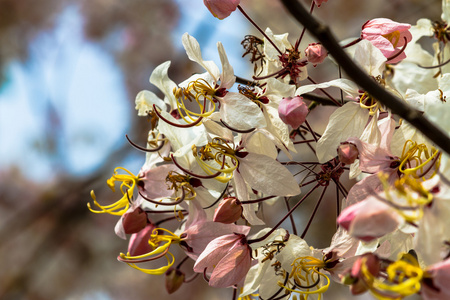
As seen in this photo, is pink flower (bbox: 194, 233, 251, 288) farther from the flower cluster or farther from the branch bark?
the branch bark

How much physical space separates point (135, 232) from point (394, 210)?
39 cm

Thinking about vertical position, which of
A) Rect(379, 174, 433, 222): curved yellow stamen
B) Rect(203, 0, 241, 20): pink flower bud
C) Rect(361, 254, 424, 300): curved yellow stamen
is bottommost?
Rect(361, 254, 424, 300): curved yellow stamen

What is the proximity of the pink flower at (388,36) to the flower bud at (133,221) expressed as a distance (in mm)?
363

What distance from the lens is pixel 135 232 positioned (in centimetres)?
66

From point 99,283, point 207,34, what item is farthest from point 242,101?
point 99,283

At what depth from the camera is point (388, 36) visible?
63 centimetres

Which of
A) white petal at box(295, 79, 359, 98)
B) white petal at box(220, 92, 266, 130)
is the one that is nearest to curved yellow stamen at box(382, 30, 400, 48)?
white petal at box(295, 79, 359, 98)

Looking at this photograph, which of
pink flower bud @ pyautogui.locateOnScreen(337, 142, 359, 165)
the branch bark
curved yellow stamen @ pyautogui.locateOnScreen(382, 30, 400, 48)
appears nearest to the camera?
Result: the branch bark

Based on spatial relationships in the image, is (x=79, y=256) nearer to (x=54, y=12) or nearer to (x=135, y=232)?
(x=54, y=12)

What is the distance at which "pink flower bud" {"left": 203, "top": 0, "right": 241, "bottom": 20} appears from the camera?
0.63 meters

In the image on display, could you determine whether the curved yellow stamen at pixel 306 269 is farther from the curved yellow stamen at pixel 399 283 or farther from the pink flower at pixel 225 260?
the curved yellow stamen at pixel 399 283

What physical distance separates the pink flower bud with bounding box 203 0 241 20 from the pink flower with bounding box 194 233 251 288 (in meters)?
0.28

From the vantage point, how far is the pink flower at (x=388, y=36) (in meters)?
0.60

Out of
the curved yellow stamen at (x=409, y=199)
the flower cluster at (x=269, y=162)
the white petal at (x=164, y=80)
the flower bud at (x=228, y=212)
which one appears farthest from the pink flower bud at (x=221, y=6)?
the curved yellow stamen at (x=409, y=199)
